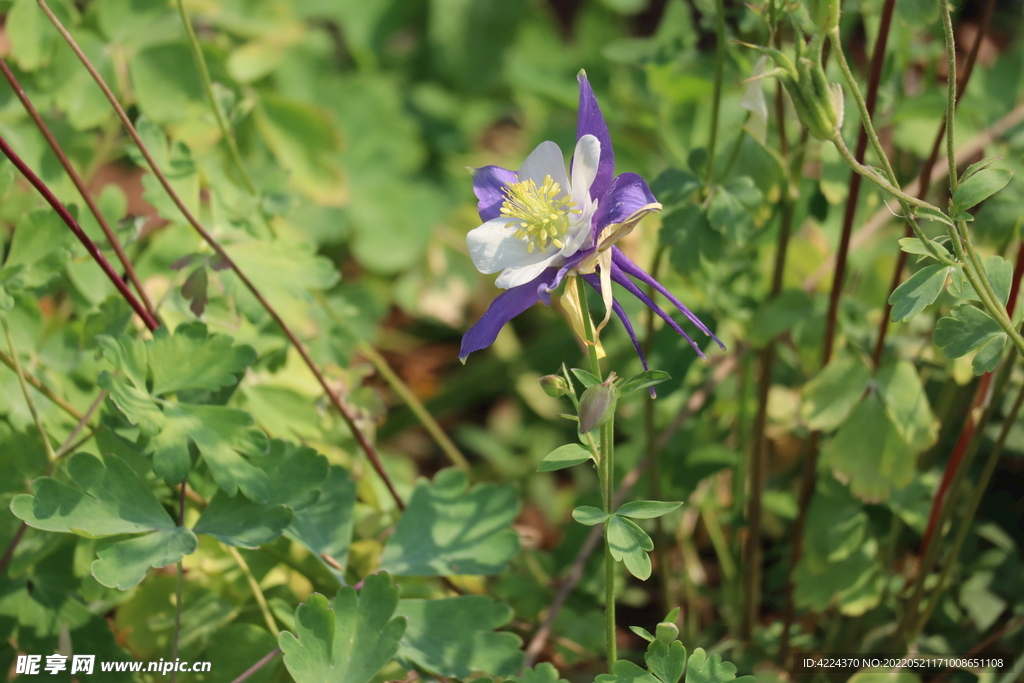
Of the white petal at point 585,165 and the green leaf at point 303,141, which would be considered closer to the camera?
the white petal at point 585,165

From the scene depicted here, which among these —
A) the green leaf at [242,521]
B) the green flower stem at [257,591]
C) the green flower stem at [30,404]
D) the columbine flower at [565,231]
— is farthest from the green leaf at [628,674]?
the green flower stem at [30,404]

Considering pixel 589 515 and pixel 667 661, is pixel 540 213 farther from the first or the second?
pixel 667 661

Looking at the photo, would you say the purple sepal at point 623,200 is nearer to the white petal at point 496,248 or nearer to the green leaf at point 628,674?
the white petal at point 496,248

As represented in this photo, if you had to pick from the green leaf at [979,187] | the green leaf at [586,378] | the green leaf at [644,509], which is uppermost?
the green leaf at [979,187]

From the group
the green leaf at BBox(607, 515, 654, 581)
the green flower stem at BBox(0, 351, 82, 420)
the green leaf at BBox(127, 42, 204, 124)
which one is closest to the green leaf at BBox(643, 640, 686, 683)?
the green leaf at BBox(607, 515, 654, 581)

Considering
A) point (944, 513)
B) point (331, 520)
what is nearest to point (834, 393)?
point (944, 513)
